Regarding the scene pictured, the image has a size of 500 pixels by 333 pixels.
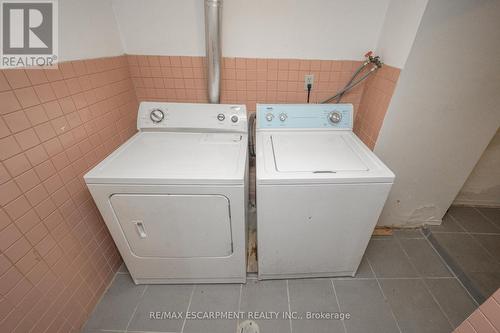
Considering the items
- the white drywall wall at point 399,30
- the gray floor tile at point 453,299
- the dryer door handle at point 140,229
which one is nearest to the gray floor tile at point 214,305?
the dryer door handle at point 140,229

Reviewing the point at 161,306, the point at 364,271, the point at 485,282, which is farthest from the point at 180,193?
the point at 485,282

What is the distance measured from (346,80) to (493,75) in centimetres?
86

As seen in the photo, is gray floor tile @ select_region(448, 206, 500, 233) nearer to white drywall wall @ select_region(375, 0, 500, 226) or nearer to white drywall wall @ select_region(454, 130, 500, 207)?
white drywall wall @ select_region(454, 130, 500, 207)

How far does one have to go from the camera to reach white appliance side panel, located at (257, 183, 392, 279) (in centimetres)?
111

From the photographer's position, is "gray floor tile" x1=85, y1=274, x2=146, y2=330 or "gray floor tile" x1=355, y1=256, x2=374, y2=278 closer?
"gray floor tile" x1=85, y1=274, x2=146, y2=330

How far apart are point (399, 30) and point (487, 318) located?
1.53 m

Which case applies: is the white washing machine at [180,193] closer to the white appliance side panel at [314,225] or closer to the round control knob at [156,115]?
the round control knob at [156,115]

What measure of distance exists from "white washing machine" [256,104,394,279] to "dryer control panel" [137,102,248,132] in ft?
0.59

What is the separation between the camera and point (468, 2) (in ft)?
3.69

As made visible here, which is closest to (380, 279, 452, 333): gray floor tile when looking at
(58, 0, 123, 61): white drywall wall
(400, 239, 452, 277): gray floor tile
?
(400, 239, 452, 277): gray floor tile

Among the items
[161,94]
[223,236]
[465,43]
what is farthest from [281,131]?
[465,43]

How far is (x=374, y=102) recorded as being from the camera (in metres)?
1.58

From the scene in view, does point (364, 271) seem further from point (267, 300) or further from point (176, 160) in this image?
point (176, 160)

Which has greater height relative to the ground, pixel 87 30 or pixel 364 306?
pixel 87 30
